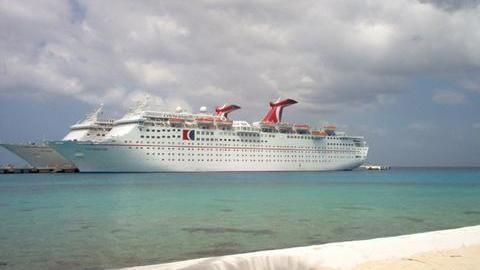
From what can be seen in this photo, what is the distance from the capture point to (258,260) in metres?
3.42

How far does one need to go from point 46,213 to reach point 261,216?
619cm

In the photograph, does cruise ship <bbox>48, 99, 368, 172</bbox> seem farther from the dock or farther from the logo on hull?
the dock

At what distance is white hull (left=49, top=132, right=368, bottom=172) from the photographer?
1683 inches

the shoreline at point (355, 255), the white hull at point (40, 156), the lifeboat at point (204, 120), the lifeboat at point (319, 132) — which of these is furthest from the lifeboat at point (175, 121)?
the shoreline at point (355, 255)

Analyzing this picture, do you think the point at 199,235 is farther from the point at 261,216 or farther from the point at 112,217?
the point at 112,217

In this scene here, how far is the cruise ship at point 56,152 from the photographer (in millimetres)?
47656

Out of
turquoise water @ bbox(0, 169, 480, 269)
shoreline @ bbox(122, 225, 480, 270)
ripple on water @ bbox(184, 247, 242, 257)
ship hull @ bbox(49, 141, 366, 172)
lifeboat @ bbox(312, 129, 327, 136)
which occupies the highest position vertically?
lifeboat @ bbox(312, 129, 327, 136)

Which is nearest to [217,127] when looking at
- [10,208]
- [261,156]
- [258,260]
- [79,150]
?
[261,156]

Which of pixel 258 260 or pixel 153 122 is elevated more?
pixel 153 122

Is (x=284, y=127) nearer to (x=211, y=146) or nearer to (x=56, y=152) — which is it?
(x=211, y=146)

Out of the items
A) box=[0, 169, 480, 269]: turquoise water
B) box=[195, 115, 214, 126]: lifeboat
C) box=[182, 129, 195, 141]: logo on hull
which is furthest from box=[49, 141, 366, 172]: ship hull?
box=[0, 169, 480, 269]: turquoise water

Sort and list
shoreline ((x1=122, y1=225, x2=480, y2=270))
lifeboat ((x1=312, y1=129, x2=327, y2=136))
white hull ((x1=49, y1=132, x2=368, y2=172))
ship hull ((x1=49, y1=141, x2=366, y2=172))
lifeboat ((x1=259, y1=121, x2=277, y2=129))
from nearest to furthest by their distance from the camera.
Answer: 1. shoreline ((x1=122, y1=225, x2=480, y2=270))
2. ship hull ((x1=49, y1=141, x2=366, y2=172))
3. white hull ((x1=49, y1=132, x2=368, y2=172))
4. lifeboat ((x1=259, y1=121, x2=277, y2=129))
5. lifeboat ((x1=312, y1=129, x2=327, y2=136))

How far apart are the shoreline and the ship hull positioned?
133 feet

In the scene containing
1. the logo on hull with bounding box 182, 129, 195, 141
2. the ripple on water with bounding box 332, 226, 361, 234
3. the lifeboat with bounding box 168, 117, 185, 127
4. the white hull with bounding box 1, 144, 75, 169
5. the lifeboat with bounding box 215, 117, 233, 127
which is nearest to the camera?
the ripple on water with bounding box 332, 226, 361, 234
